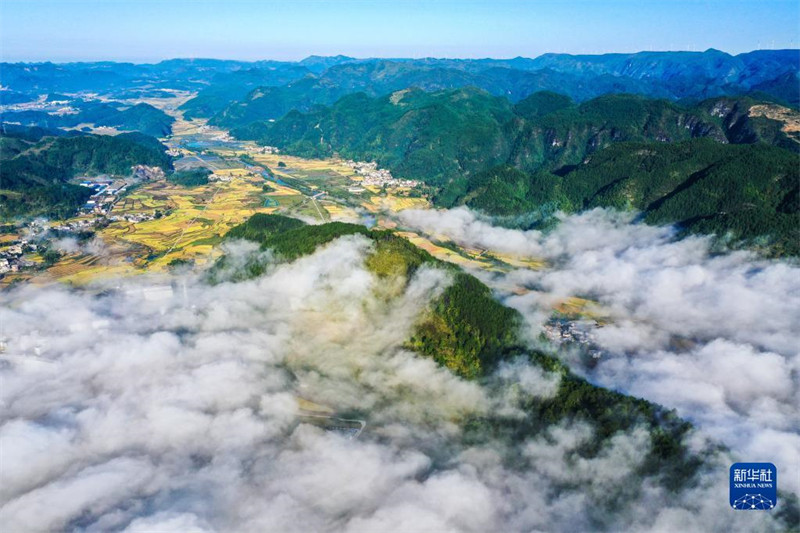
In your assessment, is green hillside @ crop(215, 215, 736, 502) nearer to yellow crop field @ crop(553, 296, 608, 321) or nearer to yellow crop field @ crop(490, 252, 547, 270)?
yellow crop field @ crop(553, 296, 608, 321)

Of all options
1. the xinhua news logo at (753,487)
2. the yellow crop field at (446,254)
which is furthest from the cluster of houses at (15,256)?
the xinhua news logo at (753,487)

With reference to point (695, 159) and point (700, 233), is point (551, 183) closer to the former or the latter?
point (695, 159)

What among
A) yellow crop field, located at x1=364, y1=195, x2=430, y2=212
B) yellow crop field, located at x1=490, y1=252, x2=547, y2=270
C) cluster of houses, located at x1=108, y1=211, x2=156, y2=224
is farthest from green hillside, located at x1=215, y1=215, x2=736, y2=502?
yellow crop field, located at x1=364, y1=195, x2=430, y2=212

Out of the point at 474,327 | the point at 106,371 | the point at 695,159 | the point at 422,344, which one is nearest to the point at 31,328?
the point at 106,371

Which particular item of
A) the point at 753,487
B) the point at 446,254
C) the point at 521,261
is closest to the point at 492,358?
the point at 753,487

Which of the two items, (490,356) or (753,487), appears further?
(490,356)

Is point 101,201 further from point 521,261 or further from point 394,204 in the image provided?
point 521,261

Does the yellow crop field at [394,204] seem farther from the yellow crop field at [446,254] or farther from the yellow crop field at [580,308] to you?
the yellow crop field at [580,308]

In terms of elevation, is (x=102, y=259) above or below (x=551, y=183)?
below
